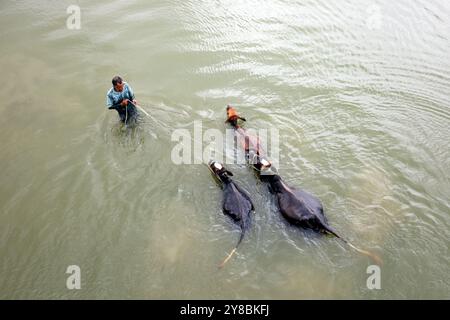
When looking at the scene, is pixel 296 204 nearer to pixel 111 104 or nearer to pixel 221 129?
pixel 221 129

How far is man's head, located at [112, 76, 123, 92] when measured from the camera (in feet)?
22.1

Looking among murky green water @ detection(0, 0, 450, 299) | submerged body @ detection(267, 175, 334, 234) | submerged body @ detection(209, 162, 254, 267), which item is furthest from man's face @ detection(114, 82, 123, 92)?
submerged body @ detection(267, 175, 334, 234)

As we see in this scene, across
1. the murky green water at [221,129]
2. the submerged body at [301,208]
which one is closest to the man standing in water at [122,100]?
the murky green water at [221,129]

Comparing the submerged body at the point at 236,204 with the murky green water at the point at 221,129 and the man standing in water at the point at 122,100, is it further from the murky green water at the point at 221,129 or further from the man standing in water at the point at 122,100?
the man standing in water at the point at 122,100

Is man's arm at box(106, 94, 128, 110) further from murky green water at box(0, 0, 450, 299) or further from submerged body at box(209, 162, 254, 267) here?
submerged body at box(209, 162, 254, 267)

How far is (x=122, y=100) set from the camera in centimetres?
715

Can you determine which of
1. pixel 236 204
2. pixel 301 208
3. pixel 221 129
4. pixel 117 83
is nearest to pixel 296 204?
pixel 301 208

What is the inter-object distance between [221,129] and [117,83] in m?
2.21

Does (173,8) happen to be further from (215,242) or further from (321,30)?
(215,242)

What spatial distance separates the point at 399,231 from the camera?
5559 mm

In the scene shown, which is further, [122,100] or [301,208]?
[122,100]

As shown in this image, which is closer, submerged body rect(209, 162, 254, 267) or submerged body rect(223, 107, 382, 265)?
submerged body rect(223, 107, 382, 265)

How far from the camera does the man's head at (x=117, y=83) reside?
22.1ft

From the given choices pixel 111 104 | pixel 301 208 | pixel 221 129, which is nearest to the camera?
pixel 301 208
